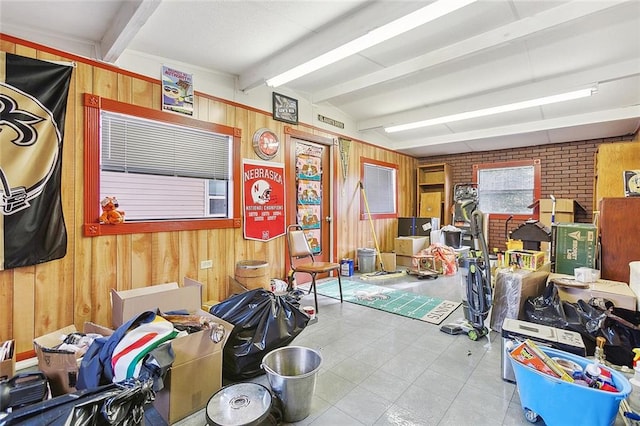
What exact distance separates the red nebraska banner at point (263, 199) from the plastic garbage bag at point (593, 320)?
9.41 feet

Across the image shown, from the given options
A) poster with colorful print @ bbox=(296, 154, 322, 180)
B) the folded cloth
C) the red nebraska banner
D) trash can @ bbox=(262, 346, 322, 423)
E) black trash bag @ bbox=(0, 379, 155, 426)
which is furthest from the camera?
poster with colorful print @ bbox=(296, 154, 322, 180)

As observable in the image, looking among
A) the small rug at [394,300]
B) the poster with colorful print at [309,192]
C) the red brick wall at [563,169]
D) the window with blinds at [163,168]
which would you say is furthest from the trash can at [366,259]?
the red brick wall at [563,169]

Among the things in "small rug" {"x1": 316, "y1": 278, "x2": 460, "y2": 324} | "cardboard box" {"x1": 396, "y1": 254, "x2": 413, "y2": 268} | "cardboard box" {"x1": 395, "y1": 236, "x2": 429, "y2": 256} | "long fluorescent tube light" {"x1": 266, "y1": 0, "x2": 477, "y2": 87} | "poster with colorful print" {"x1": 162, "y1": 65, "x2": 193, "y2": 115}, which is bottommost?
"small rug" {"x1": 316, "y1": 278, "x2": 460, "y2": 324}

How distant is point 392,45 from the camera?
9.43 feet

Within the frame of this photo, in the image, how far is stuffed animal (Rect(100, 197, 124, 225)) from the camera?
102 inches

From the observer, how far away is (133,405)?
1.21 m

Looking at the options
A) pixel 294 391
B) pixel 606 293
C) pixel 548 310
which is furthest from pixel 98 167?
pixel 606 293

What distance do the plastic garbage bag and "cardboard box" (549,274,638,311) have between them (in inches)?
2.2

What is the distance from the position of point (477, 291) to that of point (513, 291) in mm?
338

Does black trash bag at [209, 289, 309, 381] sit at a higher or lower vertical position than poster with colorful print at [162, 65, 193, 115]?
lower

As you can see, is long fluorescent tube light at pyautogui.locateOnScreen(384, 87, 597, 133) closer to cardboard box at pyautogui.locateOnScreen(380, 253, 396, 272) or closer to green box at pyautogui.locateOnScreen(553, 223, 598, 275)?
green box at pyautogui.locateOnScreen(553, 223, 598, 275)

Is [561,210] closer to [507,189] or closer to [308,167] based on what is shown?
[507,189]

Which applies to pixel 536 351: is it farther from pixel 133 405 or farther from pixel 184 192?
pixel 184 192

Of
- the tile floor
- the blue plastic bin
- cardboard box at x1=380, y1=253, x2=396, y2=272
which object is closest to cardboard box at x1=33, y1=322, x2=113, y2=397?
the tile floor
